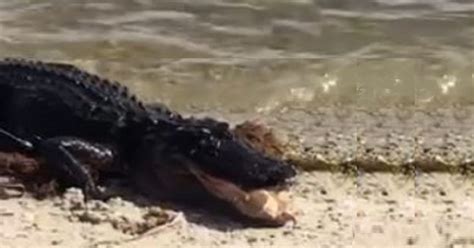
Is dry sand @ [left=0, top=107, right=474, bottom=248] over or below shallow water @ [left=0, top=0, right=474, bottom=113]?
below

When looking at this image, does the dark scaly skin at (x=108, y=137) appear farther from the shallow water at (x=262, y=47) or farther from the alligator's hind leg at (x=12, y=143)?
the shallow water at (x=262, y=47)

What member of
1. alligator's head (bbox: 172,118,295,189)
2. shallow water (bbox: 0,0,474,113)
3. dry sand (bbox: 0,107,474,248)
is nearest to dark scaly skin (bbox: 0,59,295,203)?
alligator's head (bbox: 172,118,295,189)

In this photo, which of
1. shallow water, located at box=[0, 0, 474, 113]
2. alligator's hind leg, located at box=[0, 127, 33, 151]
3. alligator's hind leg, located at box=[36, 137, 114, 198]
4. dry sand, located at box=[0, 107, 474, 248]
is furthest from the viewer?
shallow water, located at box=[0, 0, 474, 113]

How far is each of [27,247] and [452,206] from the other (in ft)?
4.85

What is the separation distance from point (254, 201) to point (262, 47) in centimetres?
276

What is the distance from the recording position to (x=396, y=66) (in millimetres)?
6312

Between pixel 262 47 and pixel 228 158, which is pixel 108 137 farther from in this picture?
pixel 262 47

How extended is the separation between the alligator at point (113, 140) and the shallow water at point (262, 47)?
1.05 metres

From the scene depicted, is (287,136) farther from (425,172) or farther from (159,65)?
(159,65)

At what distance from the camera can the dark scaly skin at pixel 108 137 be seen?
13.3 ft

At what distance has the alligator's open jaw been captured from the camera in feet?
12.8

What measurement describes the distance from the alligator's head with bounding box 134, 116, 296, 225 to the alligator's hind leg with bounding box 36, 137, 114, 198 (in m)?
0.20

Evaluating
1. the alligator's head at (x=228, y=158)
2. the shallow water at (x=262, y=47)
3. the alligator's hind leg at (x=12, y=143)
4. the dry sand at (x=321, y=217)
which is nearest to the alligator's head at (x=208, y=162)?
the alligator's head at (x=228, y=158)

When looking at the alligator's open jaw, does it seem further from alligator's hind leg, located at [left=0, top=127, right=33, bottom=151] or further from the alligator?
alligator's hind leg, located at [left=0, top=127, right=33, bottom=151]
